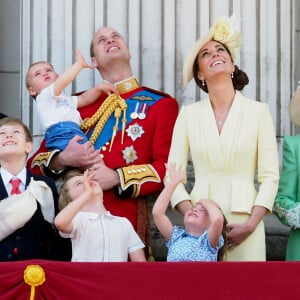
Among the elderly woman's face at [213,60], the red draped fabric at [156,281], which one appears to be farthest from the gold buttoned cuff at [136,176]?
the red draped fabric at [156,281]

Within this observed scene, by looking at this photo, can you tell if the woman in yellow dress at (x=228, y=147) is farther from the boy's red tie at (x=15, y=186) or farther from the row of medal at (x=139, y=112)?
the boy's red tie at (x=15, y=186)

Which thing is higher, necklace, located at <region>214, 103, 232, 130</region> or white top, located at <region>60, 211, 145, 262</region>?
necklace, located at <region>214, 103, 232, 130</region>

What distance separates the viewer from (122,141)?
6395mm

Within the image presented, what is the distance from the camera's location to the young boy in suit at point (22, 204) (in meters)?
5.69

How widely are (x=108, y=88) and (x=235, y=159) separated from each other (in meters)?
0.89

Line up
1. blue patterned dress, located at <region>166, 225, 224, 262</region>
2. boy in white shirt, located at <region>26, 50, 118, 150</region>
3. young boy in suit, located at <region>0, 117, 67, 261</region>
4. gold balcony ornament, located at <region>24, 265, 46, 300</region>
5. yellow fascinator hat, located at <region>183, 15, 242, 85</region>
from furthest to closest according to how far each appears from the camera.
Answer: boy in white shirt, located at <region>26, 50, 118, 150</region>
yellow fascinator hat, located at <region>183, 15, 242, 85</region>
young boy in suit, located at <region>0, 117, 67, 261</region>
blue patterned dress, located at <region>166, 225, 224, 262</region>
gold balcony ornament, located at <region>24, 265, 46, 300</region>

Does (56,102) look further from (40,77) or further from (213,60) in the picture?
(213,60)

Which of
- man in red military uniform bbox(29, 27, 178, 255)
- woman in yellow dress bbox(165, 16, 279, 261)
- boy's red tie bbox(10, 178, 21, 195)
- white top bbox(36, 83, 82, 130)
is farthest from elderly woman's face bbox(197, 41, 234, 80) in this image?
boy's red tie bbox(10, 178, 21, 195)

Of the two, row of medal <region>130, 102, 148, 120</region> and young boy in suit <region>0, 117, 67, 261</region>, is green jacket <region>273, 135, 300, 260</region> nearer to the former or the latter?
row of medal <region>130, 102, 148, 120</region>

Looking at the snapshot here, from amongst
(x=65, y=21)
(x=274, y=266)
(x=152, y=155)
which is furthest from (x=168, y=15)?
(x=274, y=266)

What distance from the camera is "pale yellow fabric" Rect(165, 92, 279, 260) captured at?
5883 millimetres

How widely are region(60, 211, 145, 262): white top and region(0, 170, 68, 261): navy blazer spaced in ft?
0.51

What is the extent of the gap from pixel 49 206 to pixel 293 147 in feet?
3.84

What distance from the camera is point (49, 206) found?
5.85 meters
